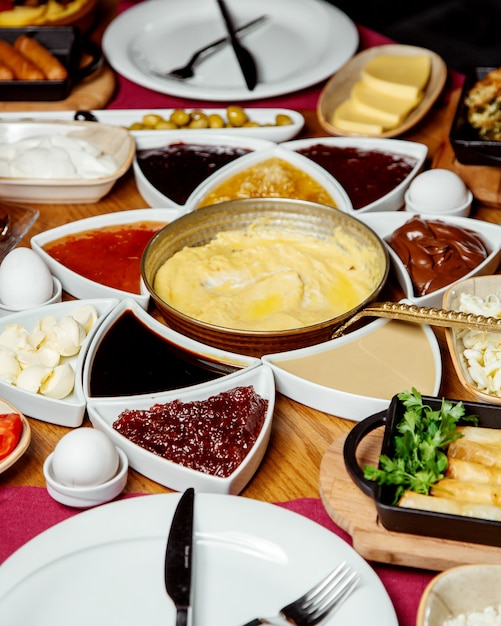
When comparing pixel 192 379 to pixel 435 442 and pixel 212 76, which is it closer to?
pixel 435 442

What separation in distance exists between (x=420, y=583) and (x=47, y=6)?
2.99 m

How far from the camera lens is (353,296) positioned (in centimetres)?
229

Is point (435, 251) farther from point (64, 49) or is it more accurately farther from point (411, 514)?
point (64, 49)

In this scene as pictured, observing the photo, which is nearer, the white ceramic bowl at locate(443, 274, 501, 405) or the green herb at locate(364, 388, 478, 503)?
the green herb at locate(364, 388, 478, 503)

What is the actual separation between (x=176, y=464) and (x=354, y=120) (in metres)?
1.78

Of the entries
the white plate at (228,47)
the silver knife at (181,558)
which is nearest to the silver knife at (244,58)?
the white plate at (228,47)

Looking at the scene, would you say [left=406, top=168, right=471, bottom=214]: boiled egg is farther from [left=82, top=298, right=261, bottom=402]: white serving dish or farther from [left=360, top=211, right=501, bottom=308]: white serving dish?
[left=82, top=298, right=261, bottom=402]: white serving dish

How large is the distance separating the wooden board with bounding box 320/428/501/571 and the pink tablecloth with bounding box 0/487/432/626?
38mm

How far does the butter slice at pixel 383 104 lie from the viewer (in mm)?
3074

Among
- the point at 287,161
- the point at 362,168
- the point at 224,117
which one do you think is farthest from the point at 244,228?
the point at 224,117

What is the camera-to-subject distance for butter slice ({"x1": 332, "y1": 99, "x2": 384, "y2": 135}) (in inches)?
119

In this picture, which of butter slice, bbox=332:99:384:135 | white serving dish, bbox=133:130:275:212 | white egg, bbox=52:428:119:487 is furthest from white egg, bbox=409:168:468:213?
white egg, bbox=52:428:119:487

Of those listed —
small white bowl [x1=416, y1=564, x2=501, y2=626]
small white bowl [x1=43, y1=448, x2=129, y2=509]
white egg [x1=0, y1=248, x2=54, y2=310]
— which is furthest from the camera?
white egg [x1=0, y1=248, x2=54, y2=310]

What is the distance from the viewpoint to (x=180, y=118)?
3.07 m
